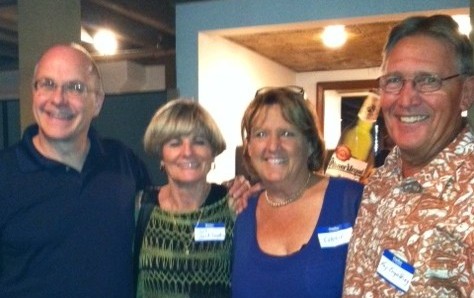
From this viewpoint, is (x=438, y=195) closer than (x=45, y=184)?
Yes

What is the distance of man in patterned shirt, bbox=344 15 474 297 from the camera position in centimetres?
126

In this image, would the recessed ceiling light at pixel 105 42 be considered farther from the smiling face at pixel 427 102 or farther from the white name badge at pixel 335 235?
the smiling face at pixel 427 102

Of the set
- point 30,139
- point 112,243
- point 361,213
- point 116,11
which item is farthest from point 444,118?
point 116,11

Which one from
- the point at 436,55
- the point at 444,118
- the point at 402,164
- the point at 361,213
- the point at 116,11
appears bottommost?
the point at 361,213

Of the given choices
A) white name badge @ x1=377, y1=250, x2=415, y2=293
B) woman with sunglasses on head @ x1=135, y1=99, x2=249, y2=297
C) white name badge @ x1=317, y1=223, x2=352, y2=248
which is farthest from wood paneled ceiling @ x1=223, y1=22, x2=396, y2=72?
white name badge @ x1=377, y1=250, x2=415, y2=293

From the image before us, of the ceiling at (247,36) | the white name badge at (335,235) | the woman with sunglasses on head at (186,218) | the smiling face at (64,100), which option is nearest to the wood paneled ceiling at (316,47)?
the ceiling at (247,36)

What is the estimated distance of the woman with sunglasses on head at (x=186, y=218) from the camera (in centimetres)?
196

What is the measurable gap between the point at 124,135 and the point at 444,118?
2594 millimetres

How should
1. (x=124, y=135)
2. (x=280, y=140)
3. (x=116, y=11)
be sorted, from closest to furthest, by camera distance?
(x=280, y=140) → (x=124, y=135) → (x=116, y=11)

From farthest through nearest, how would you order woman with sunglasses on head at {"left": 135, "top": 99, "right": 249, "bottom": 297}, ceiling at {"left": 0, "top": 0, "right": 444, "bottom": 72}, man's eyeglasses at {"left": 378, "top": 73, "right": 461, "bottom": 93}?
ceiling at {"left": 0, "top": 0, "right": 444, "bottom": 72}, woman with sunglasses on head at {"left": 135, "top": 99, "right": 249, "bottom": 297}, man's eyeglasses at {"left": 378, "top": 73, "right": 461, "bottom": 93}

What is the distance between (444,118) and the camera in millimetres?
1381

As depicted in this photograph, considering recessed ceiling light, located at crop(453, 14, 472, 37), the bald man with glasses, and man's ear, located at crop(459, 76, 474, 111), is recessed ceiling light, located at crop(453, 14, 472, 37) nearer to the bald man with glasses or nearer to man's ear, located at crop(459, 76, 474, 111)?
man's ear, located at crop(459, 76, 474, 111)

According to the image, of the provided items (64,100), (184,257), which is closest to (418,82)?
(184,257)

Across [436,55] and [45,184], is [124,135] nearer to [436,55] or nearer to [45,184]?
[45,184]
